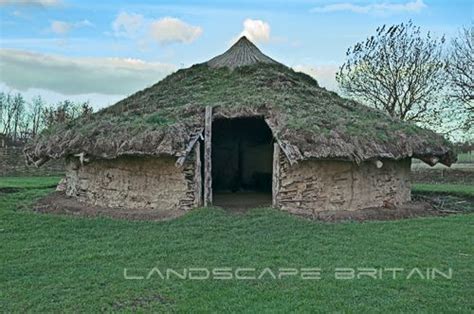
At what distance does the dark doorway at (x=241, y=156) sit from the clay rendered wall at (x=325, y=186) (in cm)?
536

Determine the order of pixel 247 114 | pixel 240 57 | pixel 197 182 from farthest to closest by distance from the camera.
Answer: pixel 240 57, pixel 247 114, pixel 197 182

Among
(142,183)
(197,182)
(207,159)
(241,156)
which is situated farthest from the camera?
(241,156)

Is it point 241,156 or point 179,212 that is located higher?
point 241,156

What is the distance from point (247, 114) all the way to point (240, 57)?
461cm

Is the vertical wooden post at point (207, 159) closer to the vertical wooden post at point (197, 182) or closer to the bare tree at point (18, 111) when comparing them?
the vertical wooden post at point (197, 182)

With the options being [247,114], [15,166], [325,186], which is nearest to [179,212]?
[247,114]

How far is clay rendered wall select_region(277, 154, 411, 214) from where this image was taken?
10.9 metres

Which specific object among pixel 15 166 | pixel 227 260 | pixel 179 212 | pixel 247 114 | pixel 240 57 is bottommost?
pixel 227 260

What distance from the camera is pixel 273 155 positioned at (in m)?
12.5

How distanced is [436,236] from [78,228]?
6.24 meters

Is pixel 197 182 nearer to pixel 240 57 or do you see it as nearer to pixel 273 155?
pixel 273 155

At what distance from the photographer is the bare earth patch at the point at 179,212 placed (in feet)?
34.9

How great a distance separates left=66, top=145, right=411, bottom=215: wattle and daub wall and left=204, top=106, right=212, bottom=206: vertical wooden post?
0.20 metres

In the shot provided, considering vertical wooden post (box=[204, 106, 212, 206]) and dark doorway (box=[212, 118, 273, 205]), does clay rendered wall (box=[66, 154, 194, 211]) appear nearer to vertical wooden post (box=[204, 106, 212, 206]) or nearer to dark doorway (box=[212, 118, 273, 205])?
vertical wooden post (box=[204, 106, 212, 206])
